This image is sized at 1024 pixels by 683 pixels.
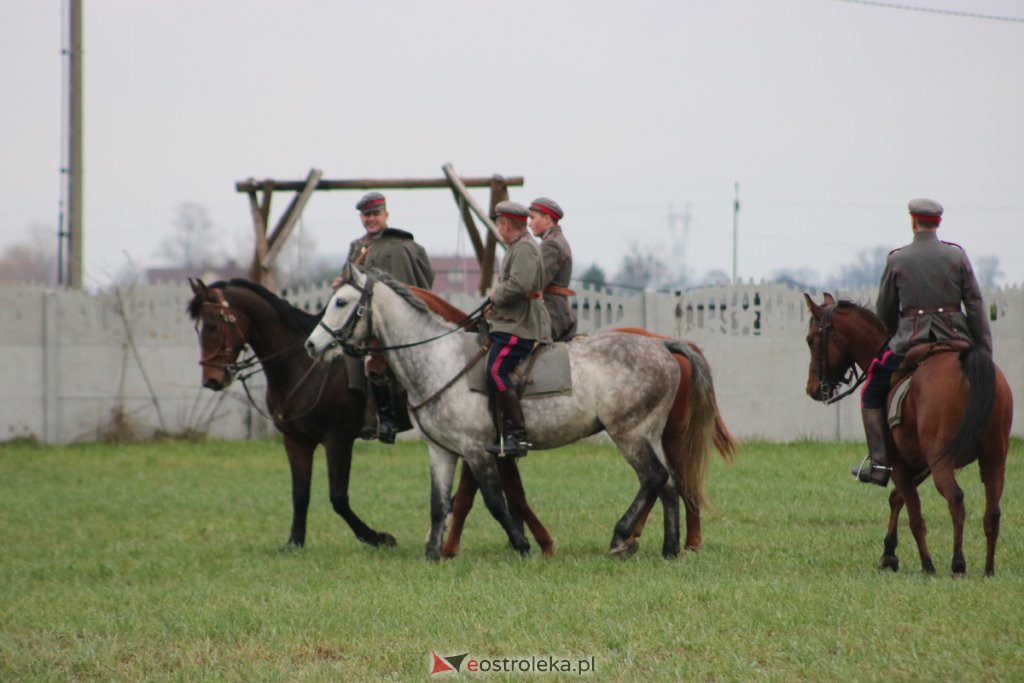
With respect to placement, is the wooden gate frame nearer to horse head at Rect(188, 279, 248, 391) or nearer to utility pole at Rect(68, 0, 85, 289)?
utility pole at Rect(68, 0, 85, 289)

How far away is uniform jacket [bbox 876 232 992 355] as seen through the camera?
29.2ft

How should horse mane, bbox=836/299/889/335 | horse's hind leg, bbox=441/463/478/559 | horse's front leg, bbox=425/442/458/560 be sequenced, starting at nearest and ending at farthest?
1. horse mane, bbox=836/299/889/335
2. horse's front leg, bbox=425/442/458/560
3. horse's hind leg, bbox=441/463/478/559

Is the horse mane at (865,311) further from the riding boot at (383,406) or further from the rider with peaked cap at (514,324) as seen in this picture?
the riding boot at (383,406)

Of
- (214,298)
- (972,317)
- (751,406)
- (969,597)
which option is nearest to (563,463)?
(751,406)

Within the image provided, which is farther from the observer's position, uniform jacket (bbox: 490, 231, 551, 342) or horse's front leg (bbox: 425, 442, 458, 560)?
horse's front leg (bbox: 425, 442, 458, 560)

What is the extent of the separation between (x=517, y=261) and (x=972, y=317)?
3.25 metres

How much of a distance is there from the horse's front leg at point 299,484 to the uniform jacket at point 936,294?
5.28m

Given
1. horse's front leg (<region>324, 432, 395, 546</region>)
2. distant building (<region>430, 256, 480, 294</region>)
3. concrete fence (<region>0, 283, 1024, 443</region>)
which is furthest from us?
distant building (<region>430, 256, 480, 294</region>)

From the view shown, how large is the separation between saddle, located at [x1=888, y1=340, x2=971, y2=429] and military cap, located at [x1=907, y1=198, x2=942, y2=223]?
883mm

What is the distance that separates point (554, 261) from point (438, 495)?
204 centimetres

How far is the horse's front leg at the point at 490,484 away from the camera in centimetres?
1006

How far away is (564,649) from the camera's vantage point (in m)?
6.73

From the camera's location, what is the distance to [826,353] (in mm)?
9734

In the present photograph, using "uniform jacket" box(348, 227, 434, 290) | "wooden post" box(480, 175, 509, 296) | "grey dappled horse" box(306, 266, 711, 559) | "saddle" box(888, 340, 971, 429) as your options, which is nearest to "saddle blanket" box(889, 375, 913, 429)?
"saddle" box(888, 340, 971, 429)
